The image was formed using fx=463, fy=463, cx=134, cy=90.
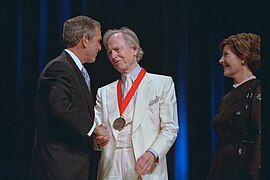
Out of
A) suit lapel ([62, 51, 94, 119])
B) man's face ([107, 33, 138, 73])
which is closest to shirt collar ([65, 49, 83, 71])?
suit lapel ([62, 51, 94, 119])

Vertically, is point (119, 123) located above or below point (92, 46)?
below

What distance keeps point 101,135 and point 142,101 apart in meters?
0.30

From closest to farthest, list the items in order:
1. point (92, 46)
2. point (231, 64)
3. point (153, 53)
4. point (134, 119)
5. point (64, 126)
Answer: point (64, 126) → point (134, 119) → point (92, 46) → point (231, 64) → point (153, 53)

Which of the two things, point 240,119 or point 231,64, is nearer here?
point 240,119

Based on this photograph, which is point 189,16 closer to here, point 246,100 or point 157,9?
point 157,9

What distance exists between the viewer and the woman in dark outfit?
2.28 metres

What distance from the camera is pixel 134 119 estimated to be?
233cm

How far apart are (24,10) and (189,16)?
4.61 feet

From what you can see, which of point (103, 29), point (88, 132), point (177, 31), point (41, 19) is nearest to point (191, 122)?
point (177, 31)

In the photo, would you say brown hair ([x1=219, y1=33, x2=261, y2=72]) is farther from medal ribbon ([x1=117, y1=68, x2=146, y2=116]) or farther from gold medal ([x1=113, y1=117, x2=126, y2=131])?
gold medal ([x1=113, y1=117, x2=126, y2=131])

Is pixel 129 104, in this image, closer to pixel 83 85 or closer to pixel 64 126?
pixel 83 85

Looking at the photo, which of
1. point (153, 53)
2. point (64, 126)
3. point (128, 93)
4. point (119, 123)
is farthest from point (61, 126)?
point (153, 53)

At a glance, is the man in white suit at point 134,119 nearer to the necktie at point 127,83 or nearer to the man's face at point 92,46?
the necktie at point 127,83

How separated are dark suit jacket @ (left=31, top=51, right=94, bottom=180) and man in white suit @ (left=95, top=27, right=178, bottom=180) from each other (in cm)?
18
